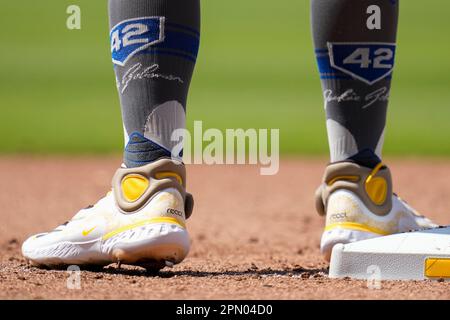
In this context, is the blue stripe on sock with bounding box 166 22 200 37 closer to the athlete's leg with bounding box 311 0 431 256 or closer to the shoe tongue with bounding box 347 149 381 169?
the athlete's leg with bounding box 311 0 431 256

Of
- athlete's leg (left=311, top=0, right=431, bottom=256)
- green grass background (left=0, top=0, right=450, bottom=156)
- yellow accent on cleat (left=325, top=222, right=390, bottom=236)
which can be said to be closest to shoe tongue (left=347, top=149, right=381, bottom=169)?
athlete's leg (left=311, top=0, right=431, bottom=256)

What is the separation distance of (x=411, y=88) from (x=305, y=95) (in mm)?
1368

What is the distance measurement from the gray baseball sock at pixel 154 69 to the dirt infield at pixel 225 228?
341 millimetres

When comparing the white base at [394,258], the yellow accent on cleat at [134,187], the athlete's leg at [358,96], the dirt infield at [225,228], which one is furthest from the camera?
the athlete's leg at [358,96]

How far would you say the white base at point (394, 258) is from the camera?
197 cm

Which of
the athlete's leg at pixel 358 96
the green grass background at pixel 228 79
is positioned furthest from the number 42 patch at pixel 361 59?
the green grass background at pixel 228 79

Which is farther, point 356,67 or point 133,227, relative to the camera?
point 356,67

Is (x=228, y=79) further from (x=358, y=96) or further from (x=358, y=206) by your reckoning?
(x=358, y=206)

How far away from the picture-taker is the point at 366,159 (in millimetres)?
2248

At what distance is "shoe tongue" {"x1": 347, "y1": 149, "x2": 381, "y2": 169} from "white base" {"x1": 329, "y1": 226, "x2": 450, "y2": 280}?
247 millimetres

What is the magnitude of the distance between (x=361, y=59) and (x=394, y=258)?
56cm

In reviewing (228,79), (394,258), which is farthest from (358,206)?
(228,79)

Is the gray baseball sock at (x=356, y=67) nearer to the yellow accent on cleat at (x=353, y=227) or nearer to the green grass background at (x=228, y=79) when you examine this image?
the yellow accent on cleat at (x=353, y=227)

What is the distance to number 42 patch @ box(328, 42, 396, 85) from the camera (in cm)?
225
